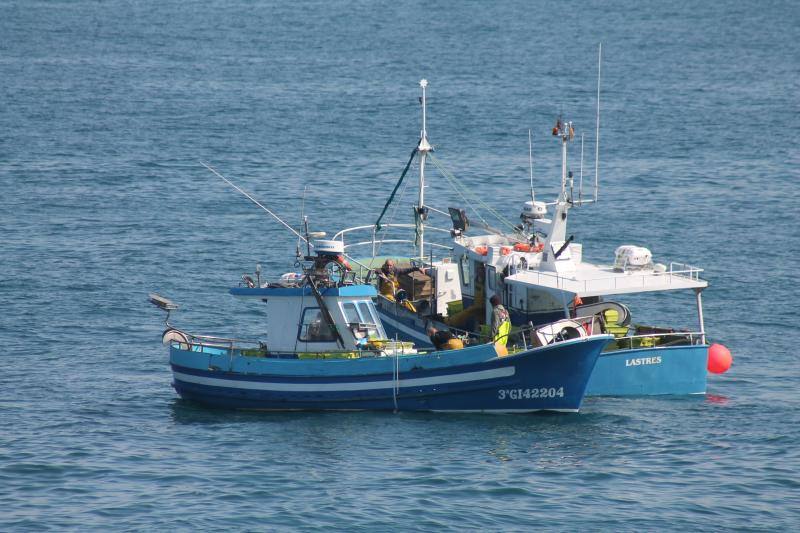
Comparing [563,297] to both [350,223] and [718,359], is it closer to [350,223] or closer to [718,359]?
[718,359]

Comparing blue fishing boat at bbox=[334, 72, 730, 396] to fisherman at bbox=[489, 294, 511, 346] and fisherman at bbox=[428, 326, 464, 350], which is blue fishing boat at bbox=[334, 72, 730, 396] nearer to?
fisherman at bbox=[489, 294, 511, 346]

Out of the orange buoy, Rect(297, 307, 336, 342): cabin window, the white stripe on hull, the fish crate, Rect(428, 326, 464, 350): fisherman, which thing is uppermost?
the fish crate

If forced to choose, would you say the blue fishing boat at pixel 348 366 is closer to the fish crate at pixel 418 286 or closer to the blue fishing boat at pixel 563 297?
the blue fishing boat at pixel 563 297

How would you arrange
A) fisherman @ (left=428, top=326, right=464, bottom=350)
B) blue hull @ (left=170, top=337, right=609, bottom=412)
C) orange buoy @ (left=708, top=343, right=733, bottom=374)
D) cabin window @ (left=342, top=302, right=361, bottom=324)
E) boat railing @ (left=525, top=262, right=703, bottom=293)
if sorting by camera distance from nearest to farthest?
blue hull @ (left=170, top=337, right=609, bottom=412)
fisherman @ (left=428, top=326, right=464, bottom=350)
cabin window @ (left=342, top=302, right=361, bottom=324)
boat railing @ (left=525, top=262, right=703, bottom=293)
orange buoy @ (left=708, top=343, right=733, bottom=374)

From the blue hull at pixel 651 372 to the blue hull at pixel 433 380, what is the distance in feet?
7.12

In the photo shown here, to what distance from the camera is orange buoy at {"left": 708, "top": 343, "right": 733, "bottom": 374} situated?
39.3 meters

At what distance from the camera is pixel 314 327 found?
3775cm

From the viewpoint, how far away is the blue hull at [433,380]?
35.7 m

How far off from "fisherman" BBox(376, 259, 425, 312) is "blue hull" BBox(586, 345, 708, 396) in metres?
7.86

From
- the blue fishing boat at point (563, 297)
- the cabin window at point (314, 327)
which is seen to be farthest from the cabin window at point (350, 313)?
the blue fishing boat at point (563, 297)

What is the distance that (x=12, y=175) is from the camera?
227ft

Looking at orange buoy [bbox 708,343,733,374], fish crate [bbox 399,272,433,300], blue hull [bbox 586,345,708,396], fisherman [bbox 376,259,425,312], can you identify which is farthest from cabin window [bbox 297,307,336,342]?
orange buoy [bbox 708,343,733,374]

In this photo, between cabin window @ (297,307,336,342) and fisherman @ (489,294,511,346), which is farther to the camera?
cabin window @ (297,307,336,342)

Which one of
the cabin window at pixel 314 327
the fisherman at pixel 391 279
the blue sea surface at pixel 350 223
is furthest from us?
the fisherman at pixel 391 279
